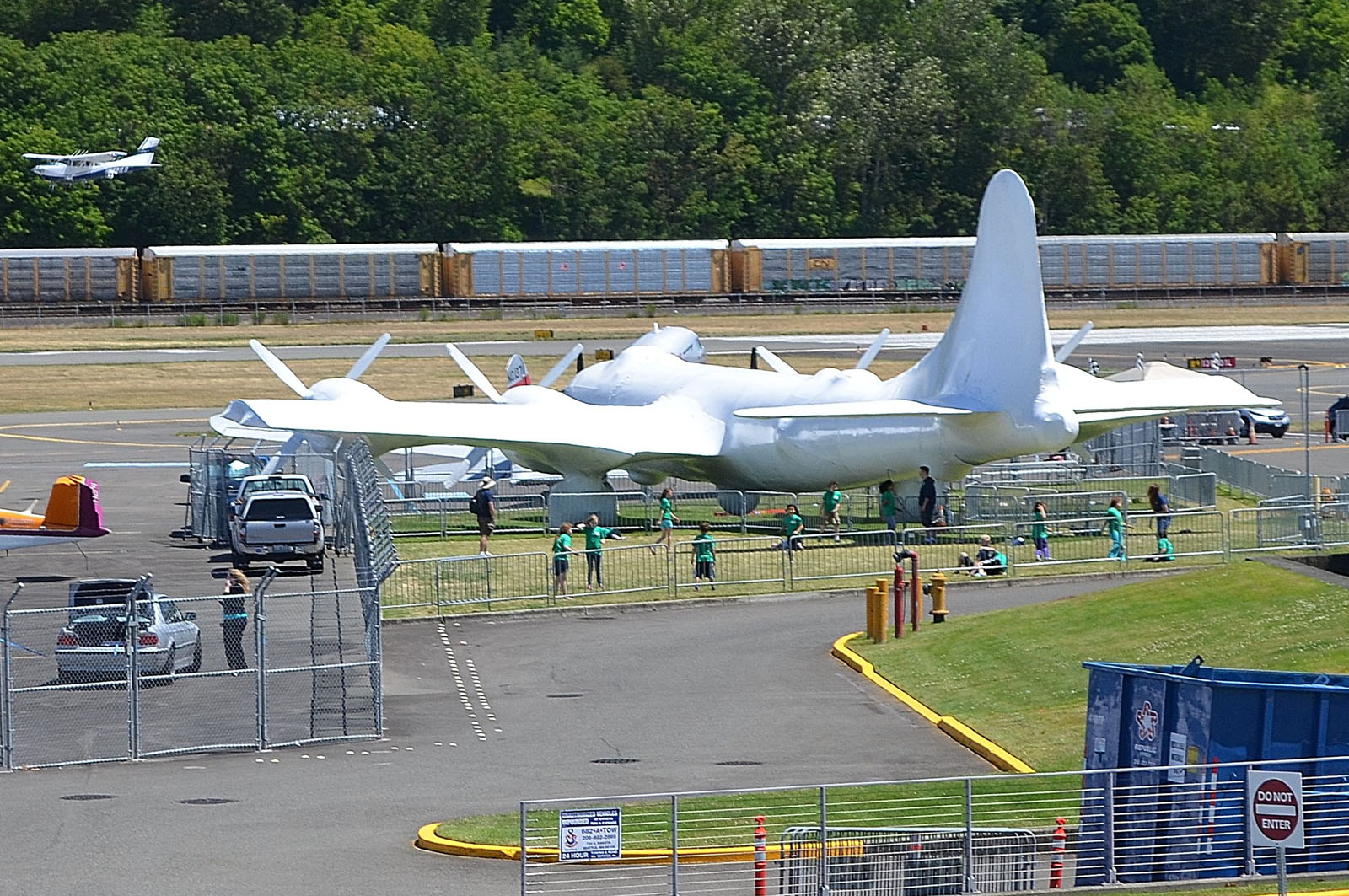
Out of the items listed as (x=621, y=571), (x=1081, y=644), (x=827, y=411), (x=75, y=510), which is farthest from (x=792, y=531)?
(x=75, y=510)

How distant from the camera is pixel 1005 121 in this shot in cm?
14775

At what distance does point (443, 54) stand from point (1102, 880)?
448 ft

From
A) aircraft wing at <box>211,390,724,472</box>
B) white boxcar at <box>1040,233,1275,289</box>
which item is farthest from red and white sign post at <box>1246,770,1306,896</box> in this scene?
white boxcar at <box>1040,233,1275,289</box>

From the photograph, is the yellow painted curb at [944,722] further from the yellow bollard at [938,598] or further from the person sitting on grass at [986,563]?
the person sitting on grass at [986,563]

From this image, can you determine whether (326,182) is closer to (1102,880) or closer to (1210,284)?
(1210,284)

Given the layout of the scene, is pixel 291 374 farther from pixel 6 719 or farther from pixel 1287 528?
pixel 6 719

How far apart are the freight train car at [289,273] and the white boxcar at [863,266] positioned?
18387 mm

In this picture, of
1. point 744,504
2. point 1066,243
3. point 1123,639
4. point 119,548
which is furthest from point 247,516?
point 1066,243

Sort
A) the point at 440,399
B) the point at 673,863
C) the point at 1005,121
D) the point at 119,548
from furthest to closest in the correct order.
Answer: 1. the point at 1005,121
2. the point at 440,399
3. the point at 119,548
4. the point at 673,863

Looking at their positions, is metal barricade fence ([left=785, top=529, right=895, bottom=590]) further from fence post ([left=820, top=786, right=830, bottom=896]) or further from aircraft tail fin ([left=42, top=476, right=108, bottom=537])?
fence post ([left=820, top=786, right=830, bottom=896])

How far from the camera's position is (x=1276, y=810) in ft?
52.9

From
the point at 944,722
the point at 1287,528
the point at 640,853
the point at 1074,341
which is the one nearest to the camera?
the point at 640,853

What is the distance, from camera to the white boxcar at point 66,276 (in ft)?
356

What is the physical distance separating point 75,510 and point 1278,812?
29.8m
